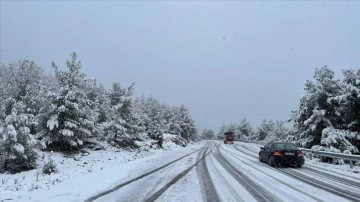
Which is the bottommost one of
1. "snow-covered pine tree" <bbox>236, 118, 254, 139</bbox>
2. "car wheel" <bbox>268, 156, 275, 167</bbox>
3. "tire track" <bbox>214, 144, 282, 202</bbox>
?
"tire track" <bbox>214, 144, 282, 202</bbox>

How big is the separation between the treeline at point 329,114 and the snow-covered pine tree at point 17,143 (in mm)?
20604

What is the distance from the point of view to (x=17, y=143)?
1923cm

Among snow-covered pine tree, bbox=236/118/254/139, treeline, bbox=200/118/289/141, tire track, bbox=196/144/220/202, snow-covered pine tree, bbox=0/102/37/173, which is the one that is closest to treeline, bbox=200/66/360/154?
tire track, bbox=196/144/220/202

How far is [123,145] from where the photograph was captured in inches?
1478

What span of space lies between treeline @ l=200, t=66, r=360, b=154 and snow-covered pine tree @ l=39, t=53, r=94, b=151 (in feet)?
59.7

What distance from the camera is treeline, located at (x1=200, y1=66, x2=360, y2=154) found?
1013 inches

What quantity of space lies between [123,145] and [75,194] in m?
27.9

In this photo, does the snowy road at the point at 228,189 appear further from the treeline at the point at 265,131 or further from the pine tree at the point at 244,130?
the pine tree at the point at 244,130

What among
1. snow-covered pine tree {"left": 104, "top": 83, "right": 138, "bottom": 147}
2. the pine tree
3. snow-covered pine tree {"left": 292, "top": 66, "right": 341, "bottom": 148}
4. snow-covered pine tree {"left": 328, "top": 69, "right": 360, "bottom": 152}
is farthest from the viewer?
the pine tree

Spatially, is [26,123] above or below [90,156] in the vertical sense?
above

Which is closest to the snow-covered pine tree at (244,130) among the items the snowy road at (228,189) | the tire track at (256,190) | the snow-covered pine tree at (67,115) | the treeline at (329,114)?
the treeline at (329,114)

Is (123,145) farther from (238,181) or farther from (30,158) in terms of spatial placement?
(238,181)

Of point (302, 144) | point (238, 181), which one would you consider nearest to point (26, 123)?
point (238, 181)

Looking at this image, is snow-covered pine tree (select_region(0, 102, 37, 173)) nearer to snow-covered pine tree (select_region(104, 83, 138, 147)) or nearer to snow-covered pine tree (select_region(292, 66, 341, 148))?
snow-covered pine tree (select_region(104, 83, 138, 147))
